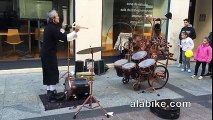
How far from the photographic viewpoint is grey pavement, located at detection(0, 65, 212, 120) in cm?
552

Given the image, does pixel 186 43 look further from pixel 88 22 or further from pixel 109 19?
pixel 88 22

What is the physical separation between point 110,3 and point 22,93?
447 centimetres

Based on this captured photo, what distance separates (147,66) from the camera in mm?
6562

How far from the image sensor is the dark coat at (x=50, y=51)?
19.0 feet

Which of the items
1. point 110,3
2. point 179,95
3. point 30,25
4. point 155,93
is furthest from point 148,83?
point 30,25

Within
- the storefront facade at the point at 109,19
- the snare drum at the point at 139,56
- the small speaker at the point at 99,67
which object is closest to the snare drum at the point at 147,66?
the snare drum at the point at 139,56

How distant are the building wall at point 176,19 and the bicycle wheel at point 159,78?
8.75ft

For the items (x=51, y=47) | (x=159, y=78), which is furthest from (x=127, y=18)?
(x=51, y=47)

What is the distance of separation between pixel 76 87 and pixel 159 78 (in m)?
2.54

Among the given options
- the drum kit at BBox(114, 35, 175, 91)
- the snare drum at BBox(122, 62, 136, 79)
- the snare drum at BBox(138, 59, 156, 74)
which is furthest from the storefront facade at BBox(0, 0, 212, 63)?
the snare drum at BBox(138, 59, 156, 74)

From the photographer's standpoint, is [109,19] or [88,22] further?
[109,19]

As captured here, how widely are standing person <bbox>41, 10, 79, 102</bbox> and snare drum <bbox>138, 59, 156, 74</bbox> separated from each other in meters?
1.85

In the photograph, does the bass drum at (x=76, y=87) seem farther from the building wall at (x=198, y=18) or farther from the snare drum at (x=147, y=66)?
the building wall at (x=198, y=18)

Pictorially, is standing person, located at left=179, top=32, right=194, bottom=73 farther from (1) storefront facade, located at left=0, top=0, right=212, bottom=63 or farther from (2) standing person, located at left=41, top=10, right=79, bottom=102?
(2) standing person, located at left=41, top=10, right=79, bottom=102
